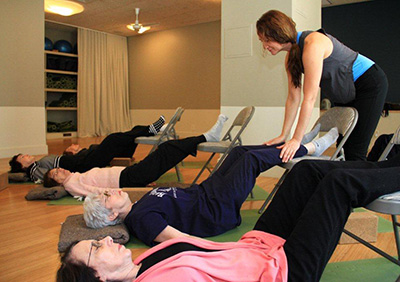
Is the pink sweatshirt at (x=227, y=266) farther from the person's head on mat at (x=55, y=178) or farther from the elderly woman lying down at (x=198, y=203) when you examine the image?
the person's head on mat at (x=55, y=178)

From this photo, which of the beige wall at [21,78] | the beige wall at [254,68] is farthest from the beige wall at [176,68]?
the beige wall at [21,78]

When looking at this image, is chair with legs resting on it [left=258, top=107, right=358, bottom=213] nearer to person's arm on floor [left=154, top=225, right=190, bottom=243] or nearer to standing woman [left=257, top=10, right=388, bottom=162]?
standing woman [left=257, top=10, right=388, bottom=162]

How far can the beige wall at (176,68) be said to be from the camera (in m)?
8.14

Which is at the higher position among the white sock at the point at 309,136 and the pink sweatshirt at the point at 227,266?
the white sock at the point at 309,136

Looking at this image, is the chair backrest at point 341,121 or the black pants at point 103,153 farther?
the black pants at point 103,153

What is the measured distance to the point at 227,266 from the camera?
106 centimetres

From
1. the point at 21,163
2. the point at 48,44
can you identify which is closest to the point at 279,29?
the point at 21,163

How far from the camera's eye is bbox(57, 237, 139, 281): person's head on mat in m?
1.06

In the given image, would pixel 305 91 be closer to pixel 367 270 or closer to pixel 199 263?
pixel 367 270

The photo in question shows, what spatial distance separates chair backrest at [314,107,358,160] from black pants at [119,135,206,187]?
3.71 ft

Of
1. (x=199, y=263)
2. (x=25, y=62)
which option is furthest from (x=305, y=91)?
(x=25, y=62)

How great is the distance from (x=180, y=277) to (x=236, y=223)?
3.92ft

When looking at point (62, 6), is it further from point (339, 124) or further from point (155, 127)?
point (339, 124)

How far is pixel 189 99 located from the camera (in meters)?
8.64
